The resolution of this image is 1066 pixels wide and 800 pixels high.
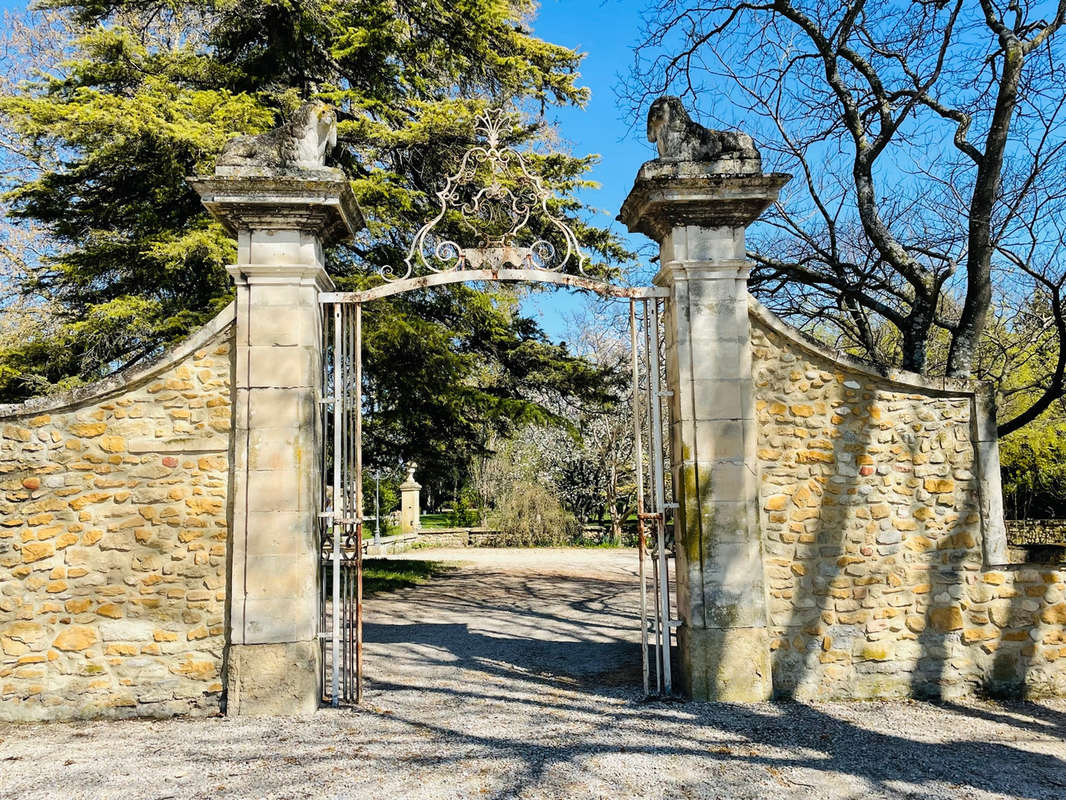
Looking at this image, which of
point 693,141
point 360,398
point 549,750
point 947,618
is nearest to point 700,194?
point 693,141

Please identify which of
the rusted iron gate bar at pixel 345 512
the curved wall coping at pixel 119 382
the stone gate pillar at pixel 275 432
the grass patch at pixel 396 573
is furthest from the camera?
the grass patch at pixel 396 573

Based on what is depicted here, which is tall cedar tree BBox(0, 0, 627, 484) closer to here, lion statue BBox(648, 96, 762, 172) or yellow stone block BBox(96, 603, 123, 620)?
lion statue BBox(648, 96, 762, 172)

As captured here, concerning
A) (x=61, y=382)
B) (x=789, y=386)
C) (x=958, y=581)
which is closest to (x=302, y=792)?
(x=789, y=386)

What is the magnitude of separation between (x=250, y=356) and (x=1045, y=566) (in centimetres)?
586

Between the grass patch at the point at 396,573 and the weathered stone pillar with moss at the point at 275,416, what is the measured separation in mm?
7163

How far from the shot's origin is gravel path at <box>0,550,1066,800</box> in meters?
3.86

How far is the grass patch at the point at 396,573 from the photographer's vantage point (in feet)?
41.8

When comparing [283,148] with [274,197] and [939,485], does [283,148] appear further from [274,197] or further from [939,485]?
[939,485]

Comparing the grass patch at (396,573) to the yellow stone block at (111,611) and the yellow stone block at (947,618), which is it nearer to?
the yellow stone block at (111,611)

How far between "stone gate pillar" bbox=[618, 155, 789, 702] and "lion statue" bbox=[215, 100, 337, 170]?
2.35 metres

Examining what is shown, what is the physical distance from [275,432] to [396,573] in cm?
996

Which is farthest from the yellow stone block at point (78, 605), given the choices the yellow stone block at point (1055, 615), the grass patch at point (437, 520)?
the grass patch at point (437, 520)

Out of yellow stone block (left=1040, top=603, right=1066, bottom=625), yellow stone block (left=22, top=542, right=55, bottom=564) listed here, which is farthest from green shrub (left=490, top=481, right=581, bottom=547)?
yellow stone block (left=22, top=542, right=55, bottom=564)

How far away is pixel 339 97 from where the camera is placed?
11578mm
